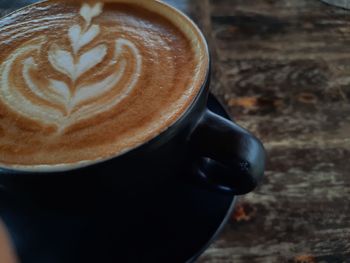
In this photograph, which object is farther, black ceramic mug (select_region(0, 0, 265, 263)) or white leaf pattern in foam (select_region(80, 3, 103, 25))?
white leaf pattern in foam (select_region(80, 3, 103, 25))

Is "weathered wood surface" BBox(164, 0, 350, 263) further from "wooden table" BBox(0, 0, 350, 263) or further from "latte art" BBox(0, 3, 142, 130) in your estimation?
"latte art" BBox(0, 3, 142, 130)

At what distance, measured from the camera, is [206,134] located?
48 cm

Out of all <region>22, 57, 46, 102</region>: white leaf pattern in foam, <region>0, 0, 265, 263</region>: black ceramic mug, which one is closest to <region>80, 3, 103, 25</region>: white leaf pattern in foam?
<region>22, 57, 46, 102</region>: white leaf pattern in foam

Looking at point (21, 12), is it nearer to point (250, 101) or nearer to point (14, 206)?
point (14, 206)

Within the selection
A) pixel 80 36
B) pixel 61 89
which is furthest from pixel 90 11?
pixel 61 89

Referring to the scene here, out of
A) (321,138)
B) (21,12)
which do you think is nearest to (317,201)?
(321,138)

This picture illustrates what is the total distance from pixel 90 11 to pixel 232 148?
1.05 feet

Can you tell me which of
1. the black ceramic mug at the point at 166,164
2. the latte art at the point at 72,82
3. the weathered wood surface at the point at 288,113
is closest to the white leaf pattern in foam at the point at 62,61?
the latte art at the point at 72,82

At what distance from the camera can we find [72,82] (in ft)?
1.71

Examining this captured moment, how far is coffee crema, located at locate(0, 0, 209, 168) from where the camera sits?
454 mm

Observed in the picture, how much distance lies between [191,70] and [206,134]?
97mm

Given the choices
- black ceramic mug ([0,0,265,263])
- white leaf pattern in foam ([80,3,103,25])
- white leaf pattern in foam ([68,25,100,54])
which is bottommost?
black ceramic mug ([0,0,265,263])

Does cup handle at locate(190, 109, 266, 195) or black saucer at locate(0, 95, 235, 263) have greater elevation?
cup handle at locate(190, 109, 266, 195)

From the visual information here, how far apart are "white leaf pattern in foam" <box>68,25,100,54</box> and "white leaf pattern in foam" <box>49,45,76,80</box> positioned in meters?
0.02
